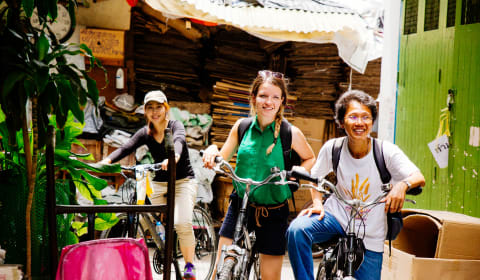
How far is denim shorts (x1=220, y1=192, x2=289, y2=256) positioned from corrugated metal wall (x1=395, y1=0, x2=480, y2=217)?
269cm

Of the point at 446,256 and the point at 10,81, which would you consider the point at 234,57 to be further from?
the point at 10,81

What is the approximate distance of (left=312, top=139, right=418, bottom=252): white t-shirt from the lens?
11.5 feet

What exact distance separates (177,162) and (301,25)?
12.6ft

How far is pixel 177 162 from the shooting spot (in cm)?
517

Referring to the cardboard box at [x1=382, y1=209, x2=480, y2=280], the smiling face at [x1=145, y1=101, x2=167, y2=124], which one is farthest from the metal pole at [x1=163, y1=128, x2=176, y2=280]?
the smiling face at [x1=145, y1=101, x2=167, y2=124]

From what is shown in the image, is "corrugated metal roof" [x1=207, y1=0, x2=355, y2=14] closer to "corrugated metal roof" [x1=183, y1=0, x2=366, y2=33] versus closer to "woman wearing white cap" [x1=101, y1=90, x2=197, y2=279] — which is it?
"corrugated metal roof" [x1=183, y1=0, x2=366, y2=33]

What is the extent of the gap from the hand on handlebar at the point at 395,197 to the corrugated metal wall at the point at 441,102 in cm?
263

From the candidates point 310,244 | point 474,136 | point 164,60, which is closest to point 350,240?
point 310,244

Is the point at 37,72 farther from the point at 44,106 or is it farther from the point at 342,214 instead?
the point at 342,214

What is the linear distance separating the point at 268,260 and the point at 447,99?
3277mm

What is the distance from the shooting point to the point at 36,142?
2.96 meters

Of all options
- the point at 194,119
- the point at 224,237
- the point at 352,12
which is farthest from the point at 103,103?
the point at 224,237

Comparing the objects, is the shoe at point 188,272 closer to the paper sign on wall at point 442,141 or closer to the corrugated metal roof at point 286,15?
the paper sign on wall at point 442,141

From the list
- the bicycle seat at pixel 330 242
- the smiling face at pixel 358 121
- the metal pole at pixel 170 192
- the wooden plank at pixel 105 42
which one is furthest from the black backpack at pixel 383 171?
the wooden plank at pixel 105 42
